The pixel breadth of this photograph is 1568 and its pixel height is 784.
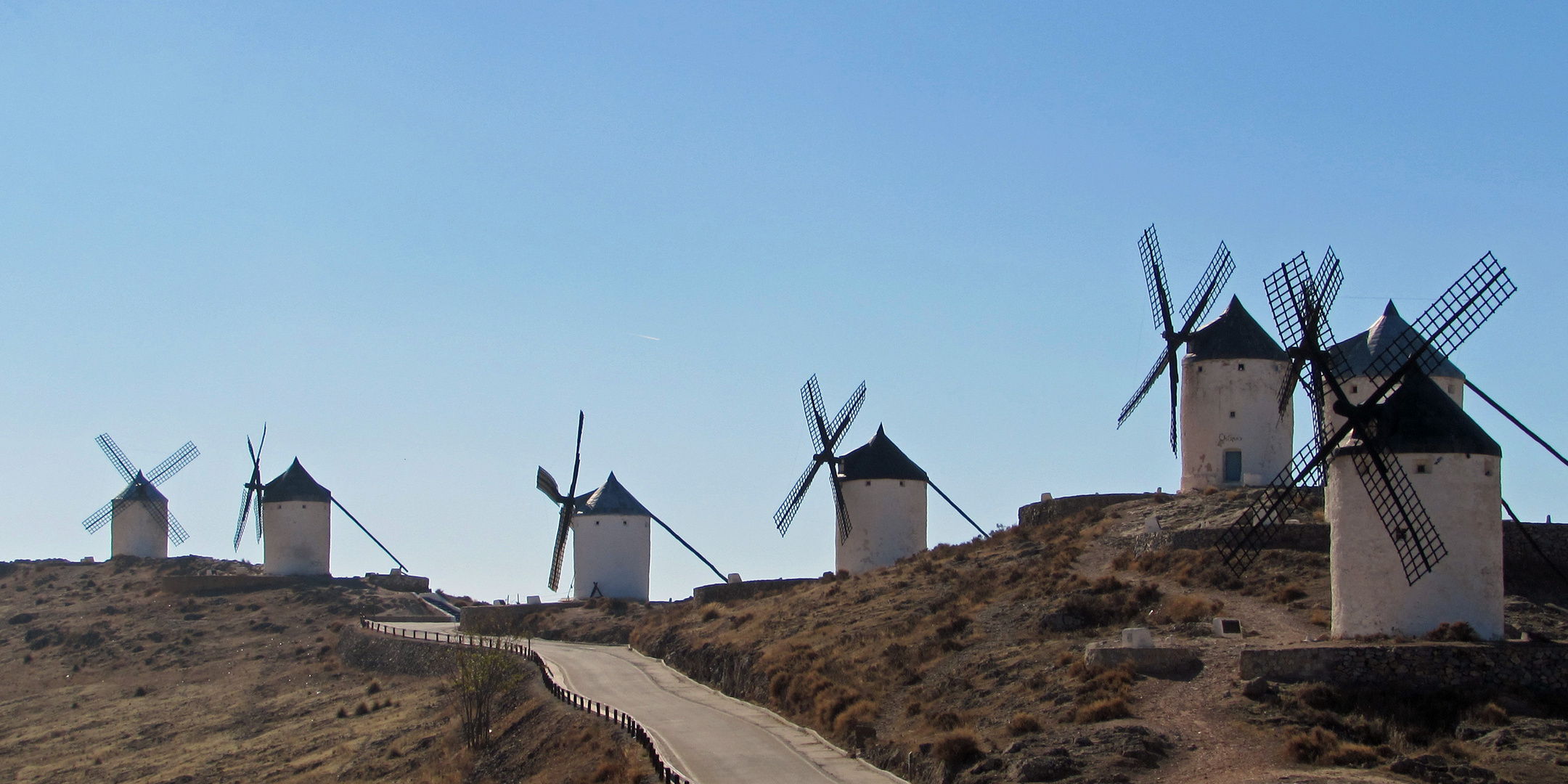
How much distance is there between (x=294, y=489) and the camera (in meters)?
68.3

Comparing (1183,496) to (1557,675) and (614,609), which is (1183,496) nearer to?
(1557,675)

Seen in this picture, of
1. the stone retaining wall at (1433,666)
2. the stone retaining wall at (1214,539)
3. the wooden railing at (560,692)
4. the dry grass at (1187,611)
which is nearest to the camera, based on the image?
the stone retaining wall at (1433,666)

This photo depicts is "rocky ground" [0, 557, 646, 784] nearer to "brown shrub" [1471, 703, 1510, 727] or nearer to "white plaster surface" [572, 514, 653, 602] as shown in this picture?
"white plaster surface" [572, 514, 653, 602]

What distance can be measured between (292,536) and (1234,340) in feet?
144

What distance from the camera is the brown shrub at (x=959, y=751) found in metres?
23.7

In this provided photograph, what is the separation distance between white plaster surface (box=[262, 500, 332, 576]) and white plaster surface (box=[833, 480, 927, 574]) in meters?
28.7

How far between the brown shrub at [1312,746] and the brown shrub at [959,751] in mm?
4713

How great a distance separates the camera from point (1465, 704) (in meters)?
22.7

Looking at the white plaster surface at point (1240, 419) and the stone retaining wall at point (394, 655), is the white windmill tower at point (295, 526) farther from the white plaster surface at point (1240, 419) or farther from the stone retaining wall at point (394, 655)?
the white plaster surface at point (1240, 419)

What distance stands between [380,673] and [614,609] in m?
8.57

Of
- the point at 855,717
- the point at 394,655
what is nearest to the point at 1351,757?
the point at 855,717

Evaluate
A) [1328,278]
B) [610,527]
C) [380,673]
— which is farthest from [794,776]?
[610,527]

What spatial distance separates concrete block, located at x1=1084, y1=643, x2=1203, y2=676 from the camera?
1018 inches

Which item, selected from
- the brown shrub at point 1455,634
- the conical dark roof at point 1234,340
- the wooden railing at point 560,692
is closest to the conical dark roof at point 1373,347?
the conical dark roof at point 1234,340
